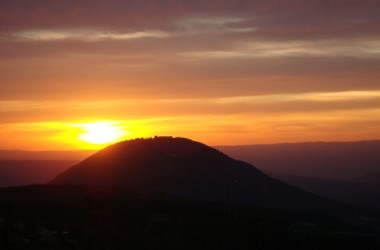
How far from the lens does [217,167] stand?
145 metres

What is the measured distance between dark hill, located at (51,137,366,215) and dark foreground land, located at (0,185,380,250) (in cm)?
5451

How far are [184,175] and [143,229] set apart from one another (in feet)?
253

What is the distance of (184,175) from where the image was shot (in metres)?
136

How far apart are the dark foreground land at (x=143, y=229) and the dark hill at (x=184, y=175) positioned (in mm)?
54511

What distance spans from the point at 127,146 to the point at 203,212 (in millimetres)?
79573

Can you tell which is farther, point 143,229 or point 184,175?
point 184,175

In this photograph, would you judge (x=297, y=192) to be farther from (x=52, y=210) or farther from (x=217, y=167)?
(x=52, y=210)

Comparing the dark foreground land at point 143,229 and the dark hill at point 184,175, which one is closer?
the dark foreground land at point 143,229

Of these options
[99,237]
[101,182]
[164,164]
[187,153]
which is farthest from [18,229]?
[187,153]

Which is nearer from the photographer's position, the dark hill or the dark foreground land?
the dark foreground land

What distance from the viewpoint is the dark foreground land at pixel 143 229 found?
49.5 meters

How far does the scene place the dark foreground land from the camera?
49531 millimetres

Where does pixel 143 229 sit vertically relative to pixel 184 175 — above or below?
below

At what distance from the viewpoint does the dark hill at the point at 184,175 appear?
422ft
